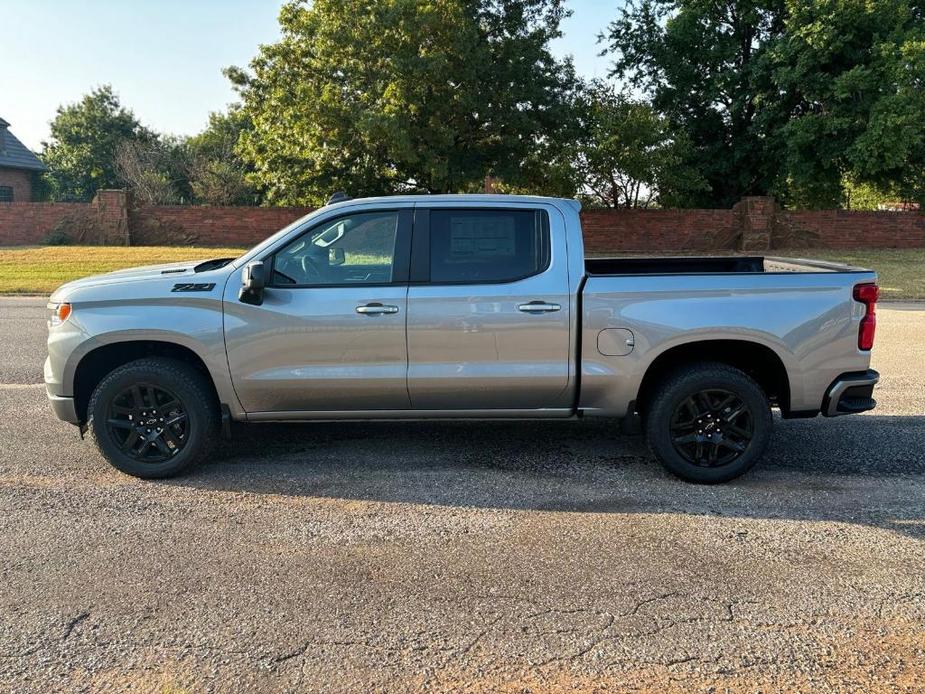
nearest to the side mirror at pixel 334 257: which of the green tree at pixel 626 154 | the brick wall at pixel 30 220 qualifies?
the green tree at pixel 626 154

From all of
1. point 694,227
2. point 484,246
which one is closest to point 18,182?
point 694,227

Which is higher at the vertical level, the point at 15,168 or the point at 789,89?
the point at 789,89

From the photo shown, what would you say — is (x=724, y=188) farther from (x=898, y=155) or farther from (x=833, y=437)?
(x=833, y=437)

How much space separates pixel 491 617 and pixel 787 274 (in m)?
2.99

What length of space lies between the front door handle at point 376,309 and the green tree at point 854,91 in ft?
70.1

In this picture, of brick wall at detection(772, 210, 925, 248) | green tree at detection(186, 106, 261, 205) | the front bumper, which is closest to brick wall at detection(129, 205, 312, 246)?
green tree at detection(186, 106, 261, 205)

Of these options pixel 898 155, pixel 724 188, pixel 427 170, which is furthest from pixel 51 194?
pixel 898 155

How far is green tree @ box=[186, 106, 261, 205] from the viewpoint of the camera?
121 ft

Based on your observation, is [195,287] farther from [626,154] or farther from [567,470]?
[626,154]

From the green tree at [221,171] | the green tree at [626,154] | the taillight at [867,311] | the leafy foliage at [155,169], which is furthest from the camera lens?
the green tree at [221,171]

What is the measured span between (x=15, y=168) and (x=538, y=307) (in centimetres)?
4165

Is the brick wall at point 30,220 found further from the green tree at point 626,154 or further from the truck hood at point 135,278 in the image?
the truck hood at point 135,278

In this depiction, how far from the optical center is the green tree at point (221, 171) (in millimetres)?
36750

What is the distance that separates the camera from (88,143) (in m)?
44.3
